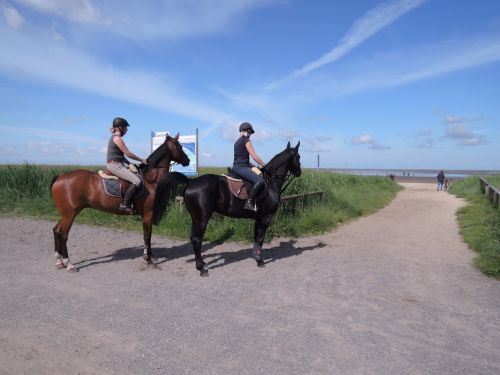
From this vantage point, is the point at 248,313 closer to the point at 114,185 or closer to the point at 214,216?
the point at 114,185

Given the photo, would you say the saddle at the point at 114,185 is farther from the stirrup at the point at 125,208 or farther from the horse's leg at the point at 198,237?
the horse's leg at the point at 198,237

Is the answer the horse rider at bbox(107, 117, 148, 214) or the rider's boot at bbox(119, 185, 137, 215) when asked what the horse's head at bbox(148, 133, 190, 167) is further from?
the rider's boot at bbox(119, 185, 137, 215)

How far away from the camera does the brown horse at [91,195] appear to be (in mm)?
6605

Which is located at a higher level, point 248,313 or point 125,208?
point 125,208

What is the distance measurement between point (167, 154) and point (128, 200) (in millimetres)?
1178

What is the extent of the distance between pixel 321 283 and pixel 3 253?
22.1ft

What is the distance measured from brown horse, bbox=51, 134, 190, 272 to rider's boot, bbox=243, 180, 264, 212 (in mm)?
1639

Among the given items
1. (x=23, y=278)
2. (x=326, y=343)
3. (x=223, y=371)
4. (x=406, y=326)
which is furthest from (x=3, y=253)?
(x=406, y=326)

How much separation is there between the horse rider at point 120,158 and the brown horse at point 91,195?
20 cm

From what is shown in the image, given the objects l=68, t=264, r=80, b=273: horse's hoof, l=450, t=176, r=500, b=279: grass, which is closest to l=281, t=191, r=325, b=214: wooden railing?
l=450, t=176, r=500, b=279: grass

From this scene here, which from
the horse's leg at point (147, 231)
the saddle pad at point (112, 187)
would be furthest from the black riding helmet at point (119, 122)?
the horse's leg at point (147, 231)

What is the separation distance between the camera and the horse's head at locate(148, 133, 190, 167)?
275 inches

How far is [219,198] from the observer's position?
6.75 meters

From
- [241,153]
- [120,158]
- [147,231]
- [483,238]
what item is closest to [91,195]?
[120,158]
